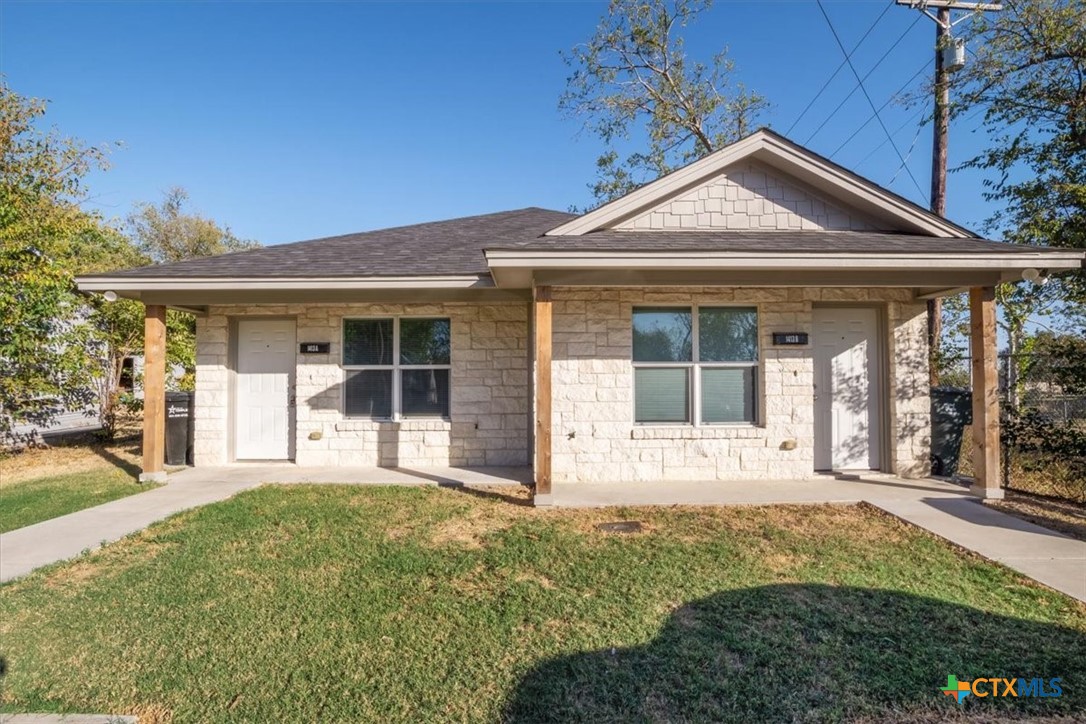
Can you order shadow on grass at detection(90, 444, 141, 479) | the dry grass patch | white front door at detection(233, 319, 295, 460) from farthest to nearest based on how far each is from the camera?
white front door at detection(233, 319, 295, 460), the dry grass patch, shadow on grass at detection(90, 444, 141, 479)

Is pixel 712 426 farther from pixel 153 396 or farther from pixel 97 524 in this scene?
pixel 153 396

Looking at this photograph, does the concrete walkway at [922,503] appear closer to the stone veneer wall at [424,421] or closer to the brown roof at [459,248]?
the stone veneer wall at [424,421]

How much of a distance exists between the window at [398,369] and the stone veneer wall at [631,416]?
2.01 metres

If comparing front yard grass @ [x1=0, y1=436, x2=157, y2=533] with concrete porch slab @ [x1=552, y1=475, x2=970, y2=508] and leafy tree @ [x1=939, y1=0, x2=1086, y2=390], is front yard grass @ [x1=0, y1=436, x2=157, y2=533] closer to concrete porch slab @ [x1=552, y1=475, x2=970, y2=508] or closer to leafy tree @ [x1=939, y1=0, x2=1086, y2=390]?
concrete porch slab @ [x1=552, y1=475, x2=970, y2=508]

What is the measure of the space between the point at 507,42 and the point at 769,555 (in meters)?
14.2

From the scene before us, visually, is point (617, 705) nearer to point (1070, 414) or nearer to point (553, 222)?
point (1070, 414)

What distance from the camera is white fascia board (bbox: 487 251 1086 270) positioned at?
5543mm

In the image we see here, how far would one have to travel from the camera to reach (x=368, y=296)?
7176 mm

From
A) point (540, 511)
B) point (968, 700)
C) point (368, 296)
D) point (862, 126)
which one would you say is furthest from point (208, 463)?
point (862, 126)

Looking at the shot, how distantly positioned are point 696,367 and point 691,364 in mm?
76

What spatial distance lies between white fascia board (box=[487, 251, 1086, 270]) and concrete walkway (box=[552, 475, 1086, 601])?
265 cm

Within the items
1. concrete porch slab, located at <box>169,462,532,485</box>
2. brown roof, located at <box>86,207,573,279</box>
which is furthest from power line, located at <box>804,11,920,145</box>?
concrete porch slab, located at <box>169,462,532,485</box>

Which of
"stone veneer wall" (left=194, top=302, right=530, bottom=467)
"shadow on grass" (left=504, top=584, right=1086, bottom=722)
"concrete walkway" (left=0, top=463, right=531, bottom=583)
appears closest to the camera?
"shadow on grass" (left=504, top=584, right=1086, bottom=722)

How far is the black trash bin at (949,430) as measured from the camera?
717 centimetres
